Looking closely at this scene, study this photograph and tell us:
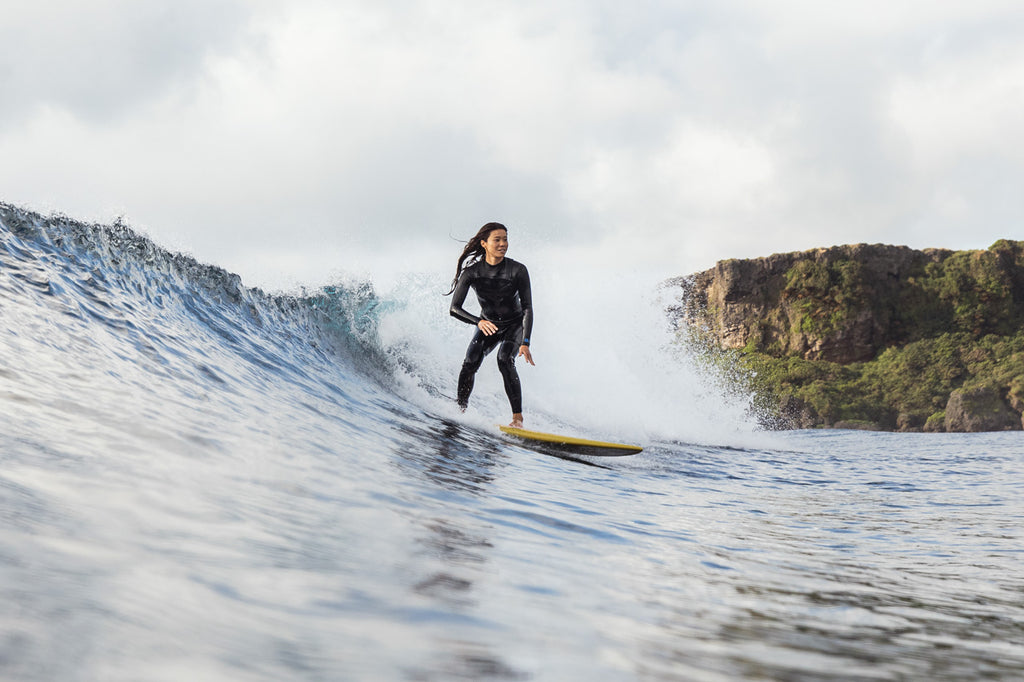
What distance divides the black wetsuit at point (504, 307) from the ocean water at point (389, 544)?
0.71m

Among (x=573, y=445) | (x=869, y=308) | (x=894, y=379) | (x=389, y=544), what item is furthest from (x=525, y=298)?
(x=869, y=308)

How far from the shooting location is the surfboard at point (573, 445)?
6.06 metres

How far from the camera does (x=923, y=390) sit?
52.9m

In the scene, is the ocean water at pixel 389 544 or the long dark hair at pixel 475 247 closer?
the ocean water at pixel 389 544

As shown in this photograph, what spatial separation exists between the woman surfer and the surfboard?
0.33 m

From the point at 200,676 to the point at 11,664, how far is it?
0.30 m

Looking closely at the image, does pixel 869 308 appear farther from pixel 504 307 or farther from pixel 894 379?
pixel 504 307

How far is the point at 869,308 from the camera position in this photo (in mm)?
57594

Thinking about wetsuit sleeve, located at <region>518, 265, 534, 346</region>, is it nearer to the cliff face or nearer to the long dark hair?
the long dark hair

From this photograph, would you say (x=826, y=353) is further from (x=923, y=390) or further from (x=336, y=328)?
(x=336, y=328)

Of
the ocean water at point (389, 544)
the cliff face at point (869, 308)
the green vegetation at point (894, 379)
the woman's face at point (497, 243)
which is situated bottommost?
the ocean water at point (389, 544)

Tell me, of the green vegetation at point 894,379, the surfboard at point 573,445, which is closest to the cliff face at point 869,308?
the green vegetation at point 894,379

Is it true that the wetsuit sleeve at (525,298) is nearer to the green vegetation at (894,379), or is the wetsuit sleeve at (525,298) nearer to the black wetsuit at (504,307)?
the black wetsuit at (504,307)

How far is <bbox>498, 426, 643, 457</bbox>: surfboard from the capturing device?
19.9ft
